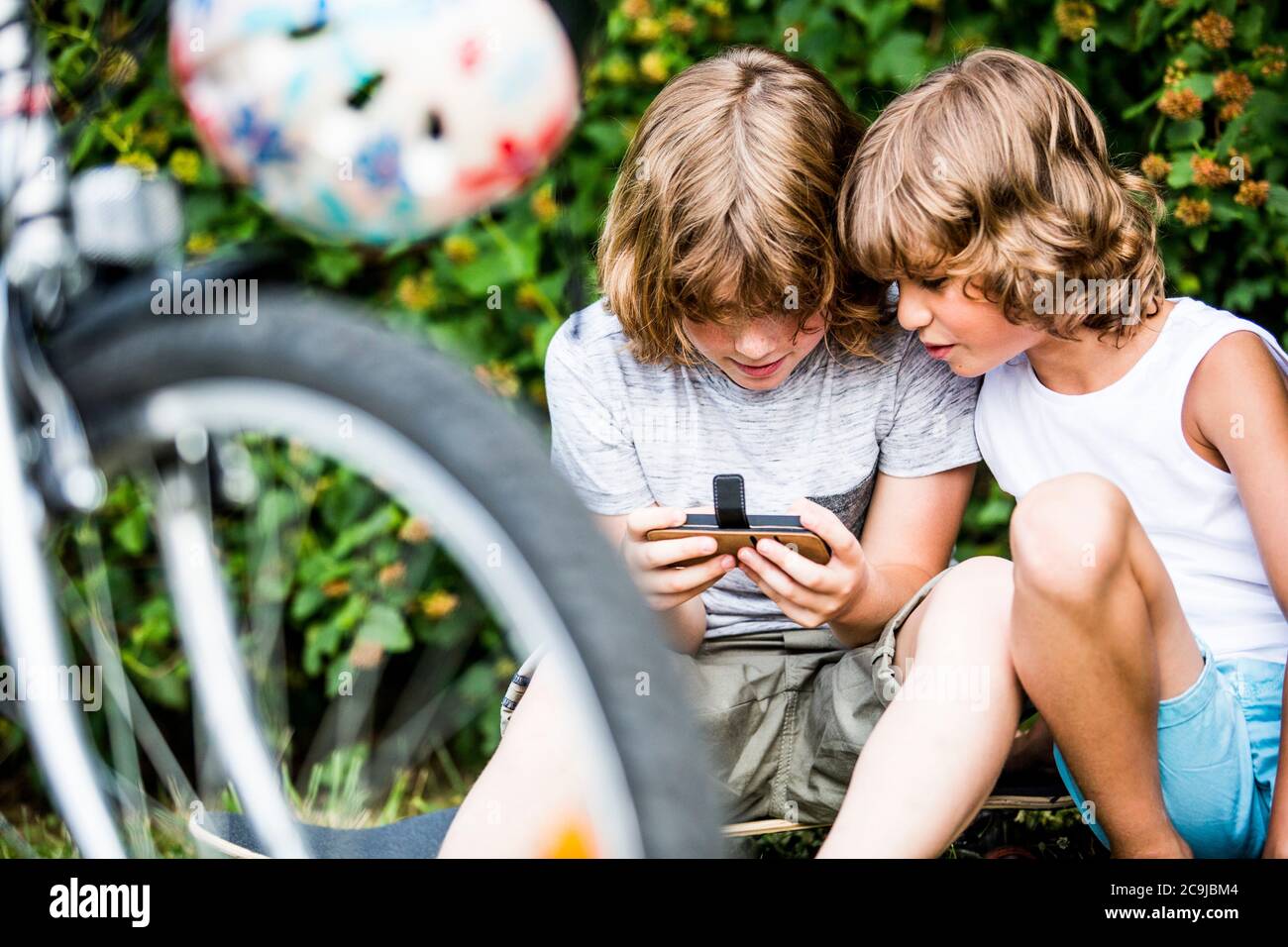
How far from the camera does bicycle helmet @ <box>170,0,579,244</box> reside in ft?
4.22

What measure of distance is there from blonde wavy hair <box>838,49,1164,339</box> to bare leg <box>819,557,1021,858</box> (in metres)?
0.29

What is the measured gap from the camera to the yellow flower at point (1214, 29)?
151 cm

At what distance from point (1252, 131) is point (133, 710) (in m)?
1.59

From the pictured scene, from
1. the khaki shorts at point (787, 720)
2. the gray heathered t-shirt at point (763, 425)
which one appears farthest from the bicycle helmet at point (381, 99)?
the khaki shorts at point (787, 720)

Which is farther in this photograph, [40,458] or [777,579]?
[777,579]

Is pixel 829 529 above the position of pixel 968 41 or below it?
below

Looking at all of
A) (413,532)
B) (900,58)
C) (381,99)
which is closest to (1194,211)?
(900,58)

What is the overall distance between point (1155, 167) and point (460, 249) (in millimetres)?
948

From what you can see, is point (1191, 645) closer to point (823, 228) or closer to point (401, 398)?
point (823, 228)

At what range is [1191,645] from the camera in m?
1.07

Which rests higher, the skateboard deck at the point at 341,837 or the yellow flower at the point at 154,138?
the yellow flower at the point at 154,138

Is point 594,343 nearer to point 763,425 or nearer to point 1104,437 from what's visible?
point 763,425

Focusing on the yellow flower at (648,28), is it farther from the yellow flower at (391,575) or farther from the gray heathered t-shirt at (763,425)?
the yellow flower at (391,575)

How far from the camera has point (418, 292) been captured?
1.90 metres
